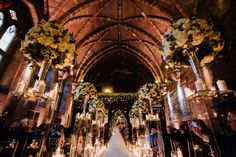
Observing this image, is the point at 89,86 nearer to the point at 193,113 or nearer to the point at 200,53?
the point at 193,113

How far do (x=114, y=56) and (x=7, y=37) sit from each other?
10826mm

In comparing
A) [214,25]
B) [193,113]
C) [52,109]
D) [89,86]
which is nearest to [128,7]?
[89,86]

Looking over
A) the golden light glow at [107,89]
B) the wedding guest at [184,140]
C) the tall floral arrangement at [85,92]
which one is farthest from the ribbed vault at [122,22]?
the wedding guest at [184,140]

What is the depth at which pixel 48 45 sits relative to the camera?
364cm

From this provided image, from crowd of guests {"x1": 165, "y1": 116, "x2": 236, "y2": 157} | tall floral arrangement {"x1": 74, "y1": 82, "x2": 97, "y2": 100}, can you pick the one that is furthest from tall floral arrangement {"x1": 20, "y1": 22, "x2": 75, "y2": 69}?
tall floral arrangement {"x1": 74, "y1": 82, "x2": 97, "y2": 100}

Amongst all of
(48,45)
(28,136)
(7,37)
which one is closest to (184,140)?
(28,136)

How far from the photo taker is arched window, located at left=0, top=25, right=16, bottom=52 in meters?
6.17

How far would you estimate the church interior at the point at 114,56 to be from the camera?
3402 mm

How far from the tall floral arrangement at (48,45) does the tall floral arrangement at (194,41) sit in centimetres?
294

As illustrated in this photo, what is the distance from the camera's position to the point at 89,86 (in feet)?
31.8

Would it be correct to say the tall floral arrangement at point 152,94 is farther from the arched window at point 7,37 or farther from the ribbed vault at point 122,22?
the arched window at point 7,37

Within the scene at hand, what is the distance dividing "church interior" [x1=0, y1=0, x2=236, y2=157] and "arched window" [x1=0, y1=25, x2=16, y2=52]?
0.04m

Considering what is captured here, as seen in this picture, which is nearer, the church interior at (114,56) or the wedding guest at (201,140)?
the church interior at (114,56)

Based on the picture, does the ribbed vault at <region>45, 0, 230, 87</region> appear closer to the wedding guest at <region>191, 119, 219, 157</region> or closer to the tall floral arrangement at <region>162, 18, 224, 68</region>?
the tall floral arrangement at <region>162, 18, 224, 68</region>
